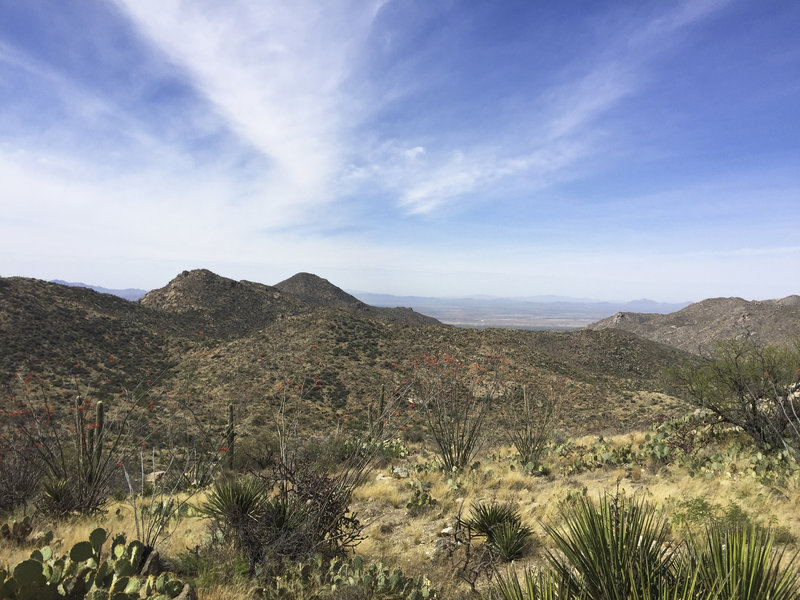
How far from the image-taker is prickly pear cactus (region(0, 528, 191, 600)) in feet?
8.84

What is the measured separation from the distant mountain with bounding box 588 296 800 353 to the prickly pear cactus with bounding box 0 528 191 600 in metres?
68.0

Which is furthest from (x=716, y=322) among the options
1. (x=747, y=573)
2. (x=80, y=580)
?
(x=80, y=580)

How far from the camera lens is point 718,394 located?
1026 centimetres

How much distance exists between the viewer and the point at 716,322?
71.1 m

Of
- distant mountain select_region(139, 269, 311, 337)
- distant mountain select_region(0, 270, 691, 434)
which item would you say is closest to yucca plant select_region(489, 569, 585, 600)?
distant mountain select_region(0, 270, 691, 434)

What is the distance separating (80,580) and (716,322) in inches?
3581

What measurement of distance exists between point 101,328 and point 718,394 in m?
40.9

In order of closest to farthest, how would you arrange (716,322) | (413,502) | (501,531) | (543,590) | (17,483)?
(543,590) → (501,531) → (17,483) → (413,502) → (716,322)

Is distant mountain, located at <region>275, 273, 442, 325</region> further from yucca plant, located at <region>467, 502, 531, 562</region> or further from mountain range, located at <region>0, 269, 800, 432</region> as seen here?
yucca plant, located at <region>467, 502, 531, 562</region>

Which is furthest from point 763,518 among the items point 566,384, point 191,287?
point 191,287

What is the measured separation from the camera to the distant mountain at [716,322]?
59188 mm

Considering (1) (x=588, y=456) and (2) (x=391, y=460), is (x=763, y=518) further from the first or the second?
(2) (x=391, y=460)

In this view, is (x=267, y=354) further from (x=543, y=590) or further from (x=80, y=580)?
(x=543, y=590)

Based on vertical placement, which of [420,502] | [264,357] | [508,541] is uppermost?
[264,357]
